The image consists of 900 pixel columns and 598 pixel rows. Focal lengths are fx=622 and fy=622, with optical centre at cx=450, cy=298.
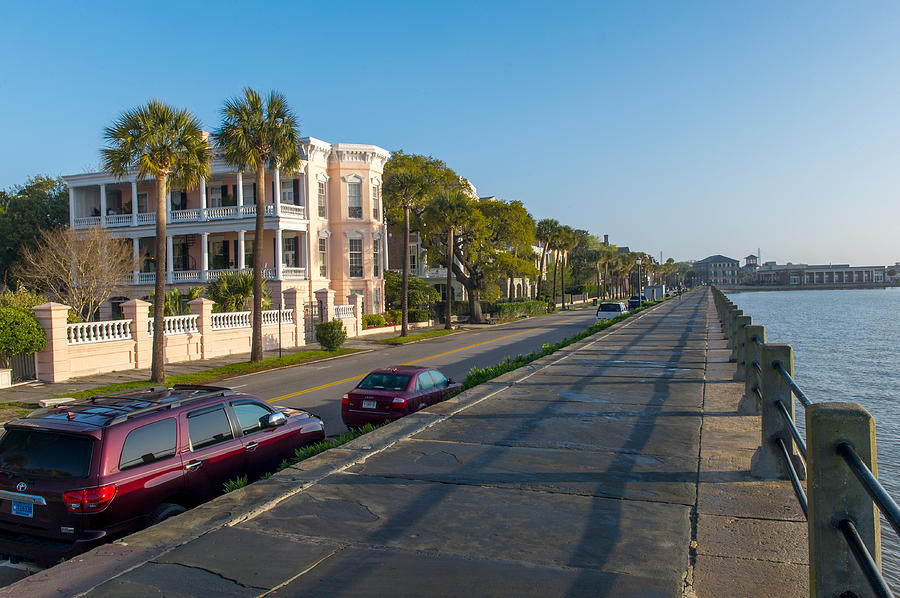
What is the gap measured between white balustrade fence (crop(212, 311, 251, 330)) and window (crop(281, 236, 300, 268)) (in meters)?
13.9

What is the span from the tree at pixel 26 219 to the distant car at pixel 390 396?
46.5 m

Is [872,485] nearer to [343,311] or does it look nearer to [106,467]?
[106,467]

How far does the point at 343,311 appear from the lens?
124 feet

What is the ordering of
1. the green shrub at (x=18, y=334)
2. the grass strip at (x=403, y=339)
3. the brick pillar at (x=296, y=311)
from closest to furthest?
the green shrub at (x=18, y=334)
the brick pillar at (x=296, y=311)
the grass strip at (x=403, y=339)

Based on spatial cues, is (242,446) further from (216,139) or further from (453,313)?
(453,313)

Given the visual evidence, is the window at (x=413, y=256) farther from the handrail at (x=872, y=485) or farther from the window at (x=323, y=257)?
the handrail at (x=872, y=485)

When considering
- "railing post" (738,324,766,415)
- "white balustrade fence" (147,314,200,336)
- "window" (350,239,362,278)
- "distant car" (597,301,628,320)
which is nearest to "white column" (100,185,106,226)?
"window" (350,239,362,278)

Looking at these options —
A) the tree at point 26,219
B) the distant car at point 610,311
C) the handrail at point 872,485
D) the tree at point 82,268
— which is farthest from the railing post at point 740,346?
the tree at point 26,219

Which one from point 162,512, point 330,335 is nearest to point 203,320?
point 330,335

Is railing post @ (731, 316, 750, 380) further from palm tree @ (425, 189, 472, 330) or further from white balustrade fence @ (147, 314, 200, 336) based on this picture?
palm tree @ (425, 189, 472, 330)

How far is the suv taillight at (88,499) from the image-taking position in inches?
224

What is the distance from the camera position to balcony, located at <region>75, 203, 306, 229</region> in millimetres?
40344

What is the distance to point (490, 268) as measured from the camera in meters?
51.0

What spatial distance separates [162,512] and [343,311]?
104 feet
